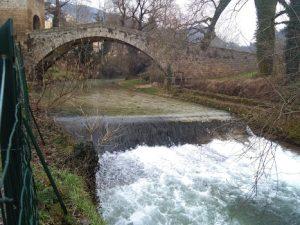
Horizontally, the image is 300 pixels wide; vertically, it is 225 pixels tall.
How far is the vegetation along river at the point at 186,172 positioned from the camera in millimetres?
6570

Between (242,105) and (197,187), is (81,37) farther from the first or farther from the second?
(197,187)

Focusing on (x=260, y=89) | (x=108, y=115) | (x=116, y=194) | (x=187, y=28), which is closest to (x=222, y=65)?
(x=187, y=28)

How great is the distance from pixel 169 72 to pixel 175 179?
42.1ft

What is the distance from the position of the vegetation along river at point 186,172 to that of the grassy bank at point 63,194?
0.89 metres

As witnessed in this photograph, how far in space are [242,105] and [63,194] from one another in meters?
9.97

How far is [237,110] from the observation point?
1385cm

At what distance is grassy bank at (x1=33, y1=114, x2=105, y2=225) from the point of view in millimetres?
4379

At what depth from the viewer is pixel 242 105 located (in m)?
14.0

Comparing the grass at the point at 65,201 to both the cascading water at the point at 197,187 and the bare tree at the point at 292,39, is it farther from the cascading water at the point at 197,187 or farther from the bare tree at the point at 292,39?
the bare tree at the point at 292,39

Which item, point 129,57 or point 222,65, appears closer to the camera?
point 222,65

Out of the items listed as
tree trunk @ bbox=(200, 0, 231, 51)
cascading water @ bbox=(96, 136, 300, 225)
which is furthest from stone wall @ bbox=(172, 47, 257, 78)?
cascading water @ bbox=(96, 136, 300, 225)

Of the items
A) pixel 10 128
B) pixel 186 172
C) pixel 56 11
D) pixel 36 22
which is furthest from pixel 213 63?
pixel 10 128

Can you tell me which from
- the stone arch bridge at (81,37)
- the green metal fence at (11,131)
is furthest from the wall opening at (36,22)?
the green metal fence at (11,131)

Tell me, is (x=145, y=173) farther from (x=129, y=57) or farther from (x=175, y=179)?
(x=129, y=57)
